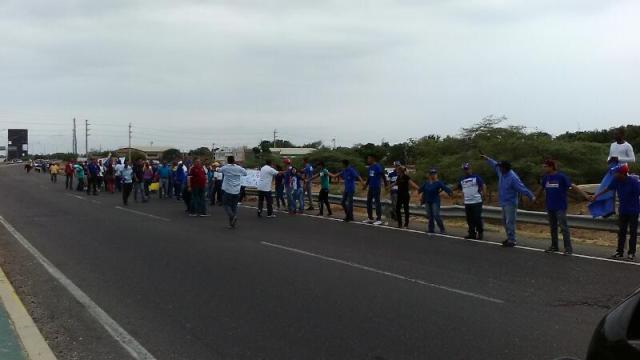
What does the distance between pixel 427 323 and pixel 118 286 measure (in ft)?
14.3

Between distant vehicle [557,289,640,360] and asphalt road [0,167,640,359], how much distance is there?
2990 millimetres

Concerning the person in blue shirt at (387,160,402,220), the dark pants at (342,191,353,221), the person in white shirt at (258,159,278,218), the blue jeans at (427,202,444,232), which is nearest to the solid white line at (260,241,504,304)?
the blue jeans at (427,202,444,232)

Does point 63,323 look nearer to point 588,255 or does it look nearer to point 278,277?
point 278,277

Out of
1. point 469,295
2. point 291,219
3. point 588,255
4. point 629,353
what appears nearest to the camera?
point 629,353

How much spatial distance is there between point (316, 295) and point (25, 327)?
130 inches

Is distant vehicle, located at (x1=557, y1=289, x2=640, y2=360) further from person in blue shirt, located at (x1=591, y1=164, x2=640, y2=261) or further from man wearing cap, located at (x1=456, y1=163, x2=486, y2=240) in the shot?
man wearing cap, located at (x1=456, y1=163, x2=486, y2=240)

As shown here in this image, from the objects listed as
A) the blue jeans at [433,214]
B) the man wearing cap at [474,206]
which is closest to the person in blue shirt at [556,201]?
the man wearing cap at [474,206]

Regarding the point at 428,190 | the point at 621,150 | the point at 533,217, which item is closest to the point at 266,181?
the point at 428,190

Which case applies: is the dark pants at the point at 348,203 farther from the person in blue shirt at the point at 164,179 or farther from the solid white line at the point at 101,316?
the person in blue shirt at the point at 164,179

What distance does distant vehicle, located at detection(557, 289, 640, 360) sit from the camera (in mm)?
2328

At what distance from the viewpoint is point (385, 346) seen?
5715 millimetres

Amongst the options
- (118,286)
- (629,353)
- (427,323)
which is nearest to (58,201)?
(118,286)

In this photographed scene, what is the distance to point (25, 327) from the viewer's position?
20.4 feet

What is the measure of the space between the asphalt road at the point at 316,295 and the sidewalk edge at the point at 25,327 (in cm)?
19
